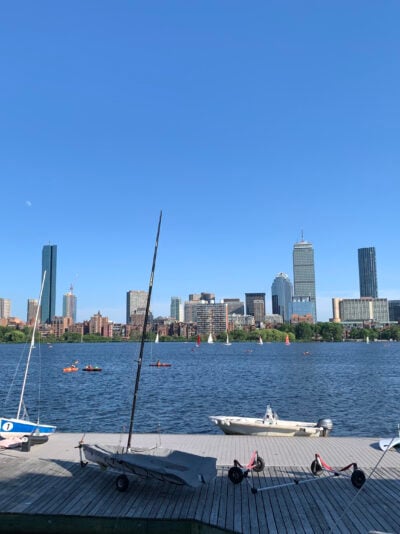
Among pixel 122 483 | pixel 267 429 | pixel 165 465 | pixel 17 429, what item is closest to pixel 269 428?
pixel 267 429

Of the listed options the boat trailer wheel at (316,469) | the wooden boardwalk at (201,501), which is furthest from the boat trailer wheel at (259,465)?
the boat trailer wheel at (316,469)

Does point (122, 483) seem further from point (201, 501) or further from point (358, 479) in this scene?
point (358, 479)

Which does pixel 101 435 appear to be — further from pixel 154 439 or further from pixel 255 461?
pixel 255 461

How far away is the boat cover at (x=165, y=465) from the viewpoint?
13.7m

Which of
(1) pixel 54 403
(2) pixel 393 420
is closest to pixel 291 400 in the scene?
(2) pixel 393 420

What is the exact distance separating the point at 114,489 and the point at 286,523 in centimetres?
540

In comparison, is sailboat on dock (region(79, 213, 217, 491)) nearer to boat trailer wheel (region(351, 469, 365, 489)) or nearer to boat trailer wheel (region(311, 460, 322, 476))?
boat trailer wheel (region(311, 460, 322, 476))

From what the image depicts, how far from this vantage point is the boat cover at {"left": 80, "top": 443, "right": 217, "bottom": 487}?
45.0 ft

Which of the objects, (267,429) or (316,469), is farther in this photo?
(267,429)

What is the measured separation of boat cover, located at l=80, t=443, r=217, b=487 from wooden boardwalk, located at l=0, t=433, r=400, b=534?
0.54 metres

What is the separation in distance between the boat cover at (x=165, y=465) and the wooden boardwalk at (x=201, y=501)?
0.54 metres

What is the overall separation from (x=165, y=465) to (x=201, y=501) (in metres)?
1.53

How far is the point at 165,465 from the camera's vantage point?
14.4 m

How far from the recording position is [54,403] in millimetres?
48062
